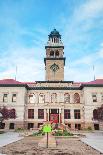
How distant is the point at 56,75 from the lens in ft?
196

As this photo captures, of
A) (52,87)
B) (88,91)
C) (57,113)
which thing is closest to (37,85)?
(52,87)

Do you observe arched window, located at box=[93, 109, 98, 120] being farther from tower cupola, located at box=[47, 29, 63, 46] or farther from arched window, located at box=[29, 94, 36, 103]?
tower cupola, located at box=[47, 29, 63, 46]

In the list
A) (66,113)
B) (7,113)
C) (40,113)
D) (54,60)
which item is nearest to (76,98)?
(66,113)

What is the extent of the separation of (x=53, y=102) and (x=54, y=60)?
45.1 ft

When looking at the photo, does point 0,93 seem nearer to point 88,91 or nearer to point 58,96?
point 58,96

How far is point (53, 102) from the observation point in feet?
175

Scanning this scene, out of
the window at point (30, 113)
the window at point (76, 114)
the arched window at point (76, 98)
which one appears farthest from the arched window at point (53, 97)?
the window at point (76, 114)

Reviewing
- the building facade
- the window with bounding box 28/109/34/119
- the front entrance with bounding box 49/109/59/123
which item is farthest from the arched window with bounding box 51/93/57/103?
the window with bounding box 28/109/34/119

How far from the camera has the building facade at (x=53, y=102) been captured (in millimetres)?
50625

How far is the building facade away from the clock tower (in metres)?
4.11

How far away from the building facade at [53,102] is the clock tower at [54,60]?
4.11m

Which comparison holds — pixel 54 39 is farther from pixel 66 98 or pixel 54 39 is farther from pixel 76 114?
pixel 76 114

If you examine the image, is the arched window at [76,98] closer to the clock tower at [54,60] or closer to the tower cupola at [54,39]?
the clock tower at [54,60]

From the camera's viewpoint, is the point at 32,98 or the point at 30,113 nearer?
the point at 30,113
